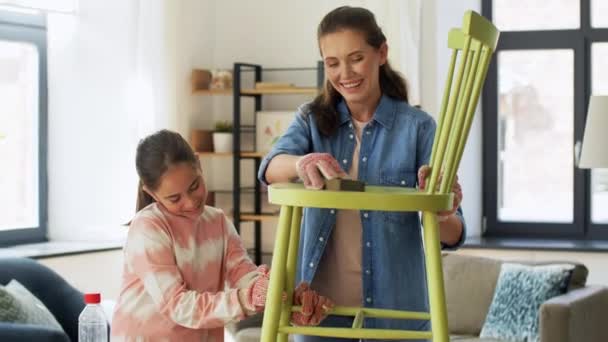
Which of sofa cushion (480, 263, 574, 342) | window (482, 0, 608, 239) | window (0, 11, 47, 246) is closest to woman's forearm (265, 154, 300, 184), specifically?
sofa cushion (480, 263, 574, 342)

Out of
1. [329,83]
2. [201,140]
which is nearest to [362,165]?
[329,83]

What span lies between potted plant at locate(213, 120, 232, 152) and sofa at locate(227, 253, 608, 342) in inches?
60.1

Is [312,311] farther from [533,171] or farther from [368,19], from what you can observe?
[533,171]

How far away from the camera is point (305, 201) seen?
1645 millimetres

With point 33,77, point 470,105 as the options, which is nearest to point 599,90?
point 33,77

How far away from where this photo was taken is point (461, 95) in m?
1.63

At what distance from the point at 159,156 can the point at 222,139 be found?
15.2 feet

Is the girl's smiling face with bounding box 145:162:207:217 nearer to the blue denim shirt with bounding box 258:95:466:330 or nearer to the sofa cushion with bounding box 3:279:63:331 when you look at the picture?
the blue denim shirt with bounding box 258:95:466:330

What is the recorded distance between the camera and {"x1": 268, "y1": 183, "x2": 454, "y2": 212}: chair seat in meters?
1.59

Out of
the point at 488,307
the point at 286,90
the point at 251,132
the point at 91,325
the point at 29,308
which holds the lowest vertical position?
the point at 488,307

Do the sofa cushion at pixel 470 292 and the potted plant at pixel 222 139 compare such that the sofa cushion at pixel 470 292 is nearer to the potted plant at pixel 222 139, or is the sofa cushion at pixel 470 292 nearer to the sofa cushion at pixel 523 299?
the sofa cushion at pixel 523 299

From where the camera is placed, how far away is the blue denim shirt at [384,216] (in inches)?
78.3

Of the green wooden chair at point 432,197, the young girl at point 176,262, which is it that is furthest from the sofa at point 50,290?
the green wooden chair at point 432,197

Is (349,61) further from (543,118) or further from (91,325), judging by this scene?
(543,118)
